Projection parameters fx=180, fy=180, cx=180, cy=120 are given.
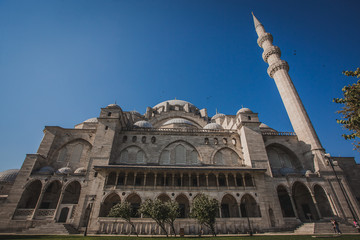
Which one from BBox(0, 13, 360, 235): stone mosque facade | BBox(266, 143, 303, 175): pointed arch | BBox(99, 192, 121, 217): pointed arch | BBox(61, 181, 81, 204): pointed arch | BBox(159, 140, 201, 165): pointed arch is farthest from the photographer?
BBox(266, 143, 303, 175): pointed arch

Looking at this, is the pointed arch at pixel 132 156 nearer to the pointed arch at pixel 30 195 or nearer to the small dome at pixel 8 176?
the pointed arch at pixel 30 195

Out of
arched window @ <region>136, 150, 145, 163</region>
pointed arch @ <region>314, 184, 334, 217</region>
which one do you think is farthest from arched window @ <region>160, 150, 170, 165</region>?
pointed arch @ <region>314, 184, 334, 217</region>

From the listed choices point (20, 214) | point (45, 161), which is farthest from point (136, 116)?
point (20, 214)

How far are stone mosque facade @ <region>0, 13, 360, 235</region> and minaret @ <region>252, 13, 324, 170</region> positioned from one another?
0.15 metres

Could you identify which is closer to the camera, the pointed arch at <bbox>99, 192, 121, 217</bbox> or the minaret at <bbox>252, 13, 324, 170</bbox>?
the pointed arch at <bbox>99, 192, 121, 217</bbox>

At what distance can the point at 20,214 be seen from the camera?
1767cm

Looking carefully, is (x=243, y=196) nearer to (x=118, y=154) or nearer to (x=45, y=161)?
(x=118, y=154)

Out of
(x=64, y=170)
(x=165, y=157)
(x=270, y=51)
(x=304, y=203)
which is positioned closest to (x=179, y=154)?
(x=165, y=157)

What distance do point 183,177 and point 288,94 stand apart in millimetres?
20624

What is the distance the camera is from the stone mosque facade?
17781 millimetres

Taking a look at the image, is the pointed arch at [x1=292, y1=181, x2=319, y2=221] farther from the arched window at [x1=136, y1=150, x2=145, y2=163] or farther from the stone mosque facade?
the arched window at [x1=136, y1=150, x2=145, y2=163]

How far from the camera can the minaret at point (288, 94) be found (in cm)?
2423

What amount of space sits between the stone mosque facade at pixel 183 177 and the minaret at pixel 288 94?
150 mm

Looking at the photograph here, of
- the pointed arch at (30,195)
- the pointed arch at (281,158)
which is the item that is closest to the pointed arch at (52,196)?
the pointed arch at (30,195)
